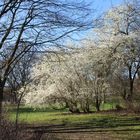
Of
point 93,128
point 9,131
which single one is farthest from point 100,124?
point 9,131

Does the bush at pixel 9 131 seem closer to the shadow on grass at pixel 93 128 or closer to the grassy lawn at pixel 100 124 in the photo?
the grassy lawn at pixel 100 124

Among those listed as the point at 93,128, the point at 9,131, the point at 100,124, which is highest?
the point at 9,131

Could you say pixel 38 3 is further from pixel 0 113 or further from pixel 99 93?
pixel 99 93

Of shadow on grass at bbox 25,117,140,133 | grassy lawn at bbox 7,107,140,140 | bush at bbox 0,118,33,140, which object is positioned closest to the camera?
bush at bbox 0,118,33,140

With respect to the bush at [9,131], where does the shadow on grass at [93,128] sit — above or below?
below

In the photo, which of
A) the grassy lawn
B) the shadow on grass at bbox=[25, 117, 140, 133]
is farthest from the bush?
the shadow on grass at bbox=[25, 117, 140, 133]

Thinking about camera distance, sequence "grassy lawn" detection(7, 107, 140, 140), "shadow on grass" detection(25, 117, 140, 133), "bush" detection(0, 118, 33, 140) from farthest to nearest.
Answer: "shadow on grass" detection(25, 117, 140, 133) < "grassy lawn" detection(7, 107, 140, 140) < "bush" detection(0, 118, 33, 140)

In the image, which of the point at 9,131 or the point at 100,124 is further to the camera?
the point at 100,124

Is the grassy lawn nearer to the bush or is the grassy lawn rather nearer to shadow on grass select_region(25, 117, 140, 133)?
shadow on grass select_region(25, 117, 140, 133)

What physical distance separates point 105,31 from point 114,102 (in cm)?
815

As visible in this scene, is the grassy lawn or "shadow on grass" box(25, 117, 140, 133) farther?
"shadow on grass" box(25, 117, 140, 133)

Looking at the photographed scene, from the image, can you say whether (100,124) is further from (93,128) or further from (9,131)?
(9,131)

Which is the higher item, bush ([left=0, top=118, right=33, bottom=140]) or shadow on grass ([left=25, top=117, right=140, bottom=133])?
bush ([left=0, top=118, right=33, bottom=140])

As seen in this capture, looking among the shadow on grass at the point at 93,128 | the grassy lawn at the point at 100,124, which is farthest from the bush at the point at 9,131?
the shadow on grass at the point at 93,128
